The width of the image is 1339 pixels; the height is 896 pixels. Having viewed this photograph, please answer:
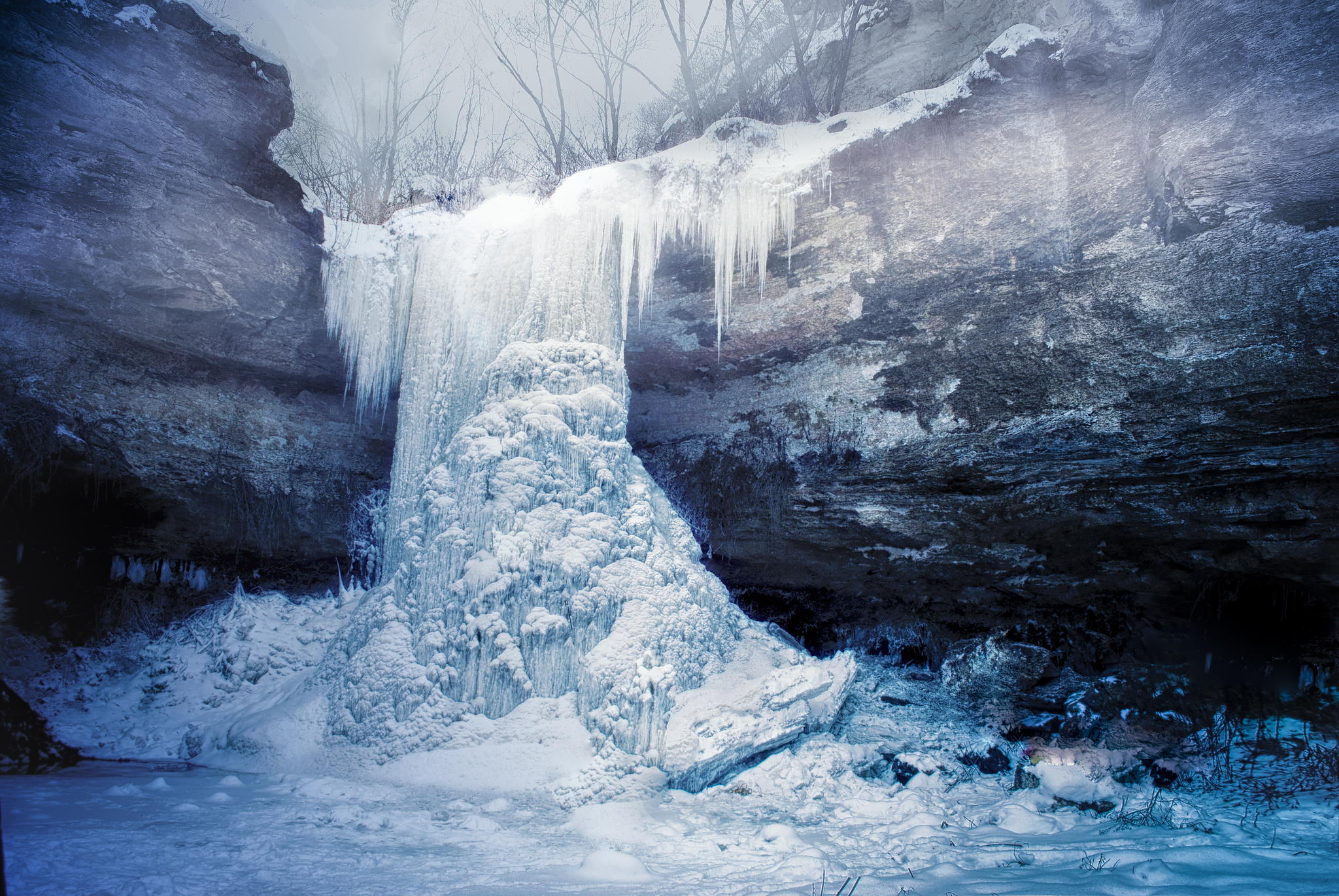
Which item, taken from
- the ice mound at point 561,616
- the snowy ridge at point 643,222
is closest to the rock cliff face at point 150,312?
the snowy ridge at point 643,222

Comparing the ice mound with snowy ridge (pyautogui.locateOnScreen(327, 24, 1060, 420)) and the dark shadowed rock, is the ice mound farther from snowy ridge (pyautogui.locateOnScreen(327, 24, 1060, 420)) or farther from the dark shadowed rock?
the dark shadowed rock

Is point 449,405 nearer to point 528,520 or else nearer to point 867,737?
point 528,520

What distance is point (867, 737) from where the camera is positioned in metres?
5.50

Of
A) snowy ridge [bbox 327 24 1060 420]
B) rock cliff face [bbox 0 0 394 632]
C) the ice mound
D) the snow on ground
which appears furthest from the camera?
snowy ridge [bbox 327 24 1060 420]

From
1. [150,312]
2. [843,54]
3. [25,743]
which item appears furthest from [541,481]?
[843,54]

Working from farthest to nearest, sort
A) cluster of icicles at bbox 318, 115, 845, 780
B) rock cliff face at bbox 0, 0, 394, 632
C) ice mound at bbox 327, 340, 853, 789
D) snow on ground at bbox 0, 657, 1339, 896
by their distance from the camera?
rock cliff face at bbox 0, 0, 394, 632 < cluster of icicles at bbox 318, 115, 845, 780 < ice mound at bbox 327, 340, 853, 789 < snow on ground at bbox 0, 657, 1339, 896

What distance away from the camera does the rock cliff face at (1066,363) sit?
15.0 feet

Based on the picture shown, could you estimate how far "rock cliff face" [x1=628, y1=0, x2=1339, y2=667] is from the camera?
4.56 meters

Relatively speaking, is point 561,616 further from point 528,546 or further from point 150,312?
point 150,312

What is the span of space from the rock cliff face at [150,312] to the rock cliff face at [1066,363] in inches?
159

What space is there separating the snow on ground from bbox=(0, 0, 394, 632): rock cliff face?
8.49ft

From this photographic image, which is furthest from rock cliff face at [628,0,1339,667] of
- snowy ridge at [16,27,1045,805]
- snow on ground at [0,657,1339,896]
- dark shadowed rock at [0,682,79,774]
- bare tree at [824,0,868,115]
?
dark shadowed rock at [0,682,79,774]

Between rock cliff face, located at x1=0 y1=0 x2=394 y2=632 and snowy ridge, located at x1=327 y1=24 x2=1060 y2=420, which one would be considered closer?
rock cliff face, located at x1=0 y1=0 x2=394 y2=632

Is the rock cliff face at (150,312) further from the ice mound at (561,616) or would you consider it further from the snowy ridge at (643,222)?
the ice mound at (561,616)
